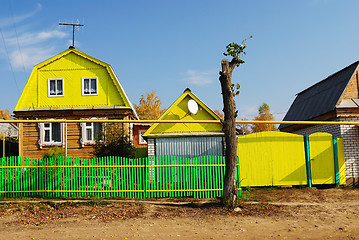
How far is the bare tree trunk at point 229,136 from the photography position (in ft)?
32.3

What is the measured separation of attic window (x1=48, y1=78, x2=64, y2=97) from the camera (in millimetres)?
20344

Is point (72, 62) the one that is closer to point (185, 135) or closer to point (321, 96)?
point (185, 135)

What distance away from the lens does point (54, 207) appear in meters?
10.0

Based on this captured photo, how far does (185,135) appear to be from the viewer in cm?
1501

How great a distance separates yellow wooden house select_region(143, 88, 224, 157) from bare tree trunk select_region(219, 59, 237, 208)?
503 cm

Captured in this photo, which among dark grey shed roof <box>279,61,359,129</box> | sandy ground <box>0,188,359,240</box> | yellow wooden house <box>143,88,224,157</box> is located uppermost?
dark grey shed roof <box>279,61,359,129</box>

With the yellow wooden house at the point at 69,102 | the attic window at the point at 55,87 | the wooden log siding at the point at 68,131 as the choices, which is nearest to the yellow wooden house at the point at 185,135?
the wooden log siding at the point at 68,131

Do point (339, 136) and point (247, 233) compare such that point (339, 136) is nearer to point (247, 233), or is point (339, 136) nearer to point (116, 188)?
point (247, 233)

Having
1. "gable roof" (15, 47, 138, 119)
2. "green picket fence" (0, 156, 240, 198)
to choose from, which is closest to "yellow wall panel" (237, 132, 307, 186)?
"green picket fence" (0, 156, 240, 198)

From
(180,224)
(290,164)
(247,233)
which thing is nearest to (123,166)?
(180,224)

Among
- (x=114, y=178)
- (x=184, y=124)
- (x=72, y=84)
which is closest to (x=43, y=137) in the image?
(x=72, y=84)

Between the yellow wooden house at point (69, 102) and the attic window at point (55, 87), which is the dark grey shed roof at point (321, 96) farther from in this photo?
the attic window at point (55, 87)

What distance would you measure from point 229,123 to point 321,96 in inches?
355

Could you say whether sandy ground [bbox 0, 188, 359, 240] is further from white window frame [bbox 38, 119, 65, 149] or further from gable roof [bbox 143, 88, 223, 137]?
white window frame [bbox 38, 119, 65, 149]
